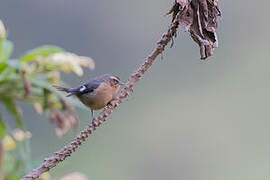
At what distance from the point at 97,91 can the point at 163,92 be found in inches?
712

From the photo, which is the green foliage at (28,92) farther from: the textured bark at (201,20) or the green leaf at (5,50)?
the textured bark at (201,20)

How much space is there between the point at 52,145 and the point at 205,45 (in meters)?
12.5

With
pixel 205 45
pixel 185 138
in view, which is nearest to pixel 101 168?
pixel 185 138

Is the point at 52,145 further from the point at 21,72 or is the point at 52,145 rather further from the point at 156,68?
the point at 21,72

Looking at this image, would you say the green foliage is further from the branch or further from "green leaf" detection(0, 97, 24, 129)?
the branch

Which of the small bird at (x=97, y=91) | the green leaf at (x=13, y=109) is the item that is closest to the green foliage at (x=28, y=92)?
the green leaf at (x=13, y=109)

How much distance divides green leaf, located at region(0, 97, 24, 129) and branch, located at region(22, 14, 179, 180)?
133cm

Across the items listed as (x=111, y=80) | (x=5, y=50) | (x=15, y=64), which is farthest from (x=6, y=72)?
(x=111, y=80)

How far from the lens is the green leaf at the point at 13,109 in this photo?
11.2 ft

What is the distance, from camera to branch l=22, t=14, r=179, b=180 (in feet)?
6.75

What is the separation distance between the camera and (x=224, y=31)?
2155cm

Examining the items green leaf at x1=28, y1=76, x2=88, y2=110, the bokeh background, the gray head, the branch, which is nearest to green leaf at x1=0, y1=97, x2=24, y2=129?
green leaf at x1=28, y1=76, x2=88, y2=110

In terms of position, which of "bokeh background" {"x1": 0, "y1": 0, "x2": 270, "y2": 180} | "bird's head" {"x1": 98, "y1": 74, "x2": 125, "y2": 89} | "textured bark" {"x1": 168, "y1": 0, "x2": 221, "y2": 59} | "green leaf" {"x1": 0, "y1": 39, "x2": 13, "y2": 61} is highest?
"textured bark" {"x1": 168, "y1": 0, "x2": 221, "y2": 59}

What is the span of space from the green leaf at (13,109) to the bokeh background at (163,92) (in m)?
10.2
